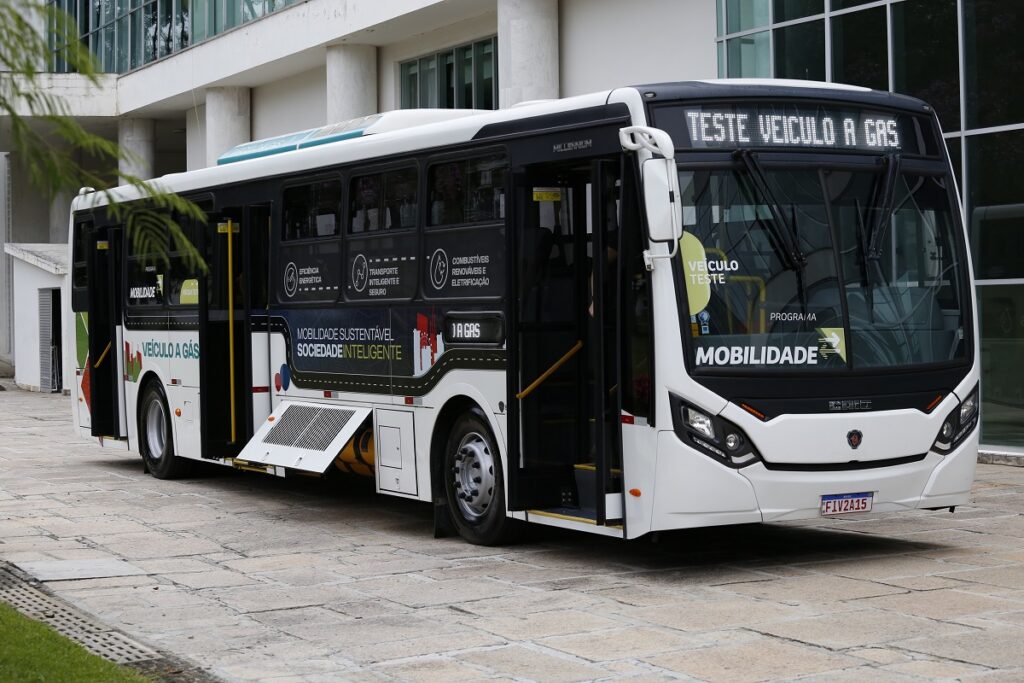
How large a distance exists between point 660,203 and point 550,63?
15.8 metres

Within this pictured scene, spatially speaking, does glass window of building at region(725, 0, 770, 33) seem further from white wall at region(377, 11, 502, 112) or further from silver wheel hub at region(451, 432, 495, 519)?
silver wheel hub at region(451, 432, 495, 519)

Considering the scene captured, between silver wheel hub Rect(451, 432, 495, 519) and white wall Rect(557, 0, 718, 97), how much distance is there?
10961mm

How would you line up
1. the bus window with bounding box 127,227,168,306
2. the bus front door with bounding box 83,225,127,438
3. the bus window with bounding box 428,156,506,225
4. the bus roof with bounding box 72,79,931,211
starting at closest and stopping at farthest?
the bus roof with bounding box 72,79,931,211, the bus window with bounding box 428,156,506,225, the bus window with bounding box 127,227,168,306, the bus front door with bounding box 83,225,127,438

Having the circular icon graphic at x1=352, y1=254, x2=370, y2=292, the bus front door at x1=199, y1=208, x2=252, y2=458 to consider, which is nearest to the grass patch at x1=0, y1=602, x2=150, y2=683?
the circular icon graphic at x1=352, y1=254, x2=370, y2=292

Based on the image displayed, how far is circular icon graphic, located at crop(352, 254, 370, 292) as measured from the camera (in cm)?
1216

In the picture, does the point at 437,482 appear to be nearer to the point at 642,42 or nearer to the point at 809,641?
the point at 809,641

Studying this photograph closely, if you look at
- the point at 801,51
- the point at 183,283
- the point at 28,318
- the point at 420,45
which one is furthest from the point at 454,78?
the point at 28,318

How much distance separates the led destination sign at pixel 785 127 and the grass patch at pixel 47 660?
4472mm

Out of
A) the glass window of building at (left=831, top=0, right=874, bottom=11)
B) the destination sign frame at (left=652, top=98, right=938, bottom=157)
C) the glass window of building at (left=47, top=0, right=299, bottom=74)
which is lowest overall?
the destination sign frame at (left=652, top=98, right=938, bottom=157)

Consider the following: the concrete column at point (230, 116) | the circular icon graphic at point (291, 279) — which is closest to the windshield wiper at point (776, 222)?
the circular icon graphic at point (291, 279)

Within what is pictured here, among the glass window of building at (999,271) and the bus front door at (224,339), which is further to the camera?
the glass window of building at (999,271)

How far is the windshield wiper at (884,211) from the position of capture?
9.62 metres

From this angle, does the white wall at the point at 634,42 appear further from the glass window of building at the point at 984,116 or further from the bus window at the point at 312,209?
the bus window at the point at 312,209

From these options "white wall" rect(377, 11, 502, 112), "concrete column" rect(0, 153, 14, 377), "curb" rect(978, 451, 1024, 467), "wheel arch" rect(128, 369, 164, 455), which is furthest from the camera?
"concrete column" rect(0, 153, 14, 377)
